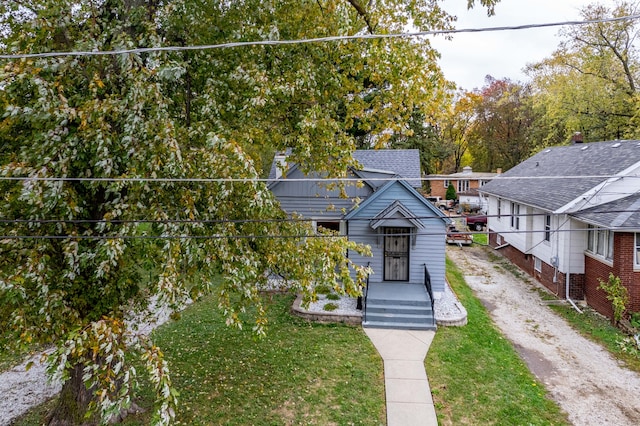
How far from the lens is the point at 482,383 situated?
26.6 feet

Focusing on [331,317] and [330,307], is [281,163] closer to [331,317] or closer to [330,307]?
[331,317]

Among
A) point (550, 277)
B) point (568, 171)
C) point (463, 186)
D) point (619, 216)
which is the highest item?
point (463, 186)

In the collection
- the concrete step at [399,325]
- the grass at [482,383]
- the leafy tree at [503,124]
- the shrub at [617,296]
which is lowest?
the grass at [482,383]

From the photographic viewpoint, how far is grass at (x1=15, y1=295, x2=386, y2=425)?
707cm

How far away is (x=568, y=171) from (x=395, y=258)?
9.35m

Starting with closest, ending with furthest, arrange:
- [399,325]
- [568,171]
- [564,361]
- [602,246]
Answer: [564,361]
[399,325]
[602,246]
[568,171]

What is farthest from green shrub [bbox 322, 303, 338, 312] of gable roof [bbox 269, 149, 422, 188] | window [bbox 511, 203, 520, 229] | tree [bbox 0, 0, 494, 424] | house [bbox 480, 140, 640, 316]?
window [bbox 511, 203, 520, 229]

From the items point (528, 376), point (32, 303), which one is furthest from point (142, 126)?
A: point (528, 376)

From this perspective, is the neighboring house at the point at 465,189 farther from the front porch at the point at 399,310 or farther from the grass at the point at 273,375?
the grass at the point at 273,375

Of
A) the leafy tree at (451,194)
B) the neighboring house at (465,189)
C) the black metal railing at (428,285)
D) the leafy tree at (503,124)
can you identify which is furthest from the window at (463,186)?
the black metal railing at (428,285)

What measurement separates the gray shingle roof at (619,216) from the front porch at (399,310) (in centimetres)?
483

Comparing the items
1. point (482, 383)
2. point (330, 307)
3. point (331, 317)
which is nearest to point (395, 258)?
point (330, 307)

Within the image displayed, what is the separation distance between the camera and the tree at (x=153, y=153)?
5.02 metres

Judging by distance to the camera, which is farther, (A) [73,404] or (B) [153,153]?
(A) [73,404]
